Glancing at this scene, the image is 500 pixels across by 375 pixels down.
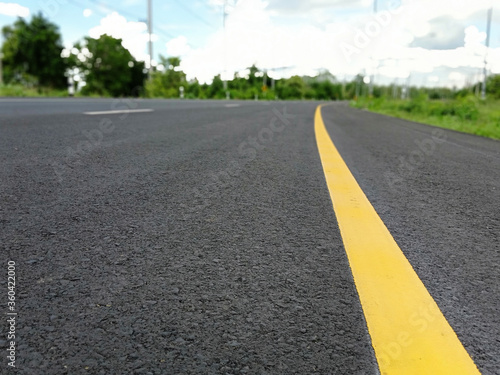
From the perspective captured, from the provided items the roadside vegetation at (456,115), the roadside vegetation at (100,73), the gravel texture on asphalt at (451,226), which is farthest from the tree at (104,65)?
the gravel texture on asphalt at (451,226)

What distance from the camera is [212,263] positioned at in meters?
1.30

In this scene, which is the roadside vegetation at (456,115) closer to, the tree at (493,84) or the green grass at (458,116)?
the green grass at (458,116)

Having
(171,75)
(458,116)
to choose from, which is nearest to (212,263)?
(458,116)

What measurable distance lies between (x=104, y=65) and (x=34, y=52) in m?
10.3

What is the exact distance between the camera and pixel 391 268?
129 centimetres

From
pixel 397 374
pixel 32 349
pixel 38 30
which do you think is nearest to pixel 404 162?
pixel 397 374

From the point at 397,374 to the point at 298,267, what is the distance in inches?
20.0

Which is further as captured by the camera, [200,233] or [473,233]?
[473,233]

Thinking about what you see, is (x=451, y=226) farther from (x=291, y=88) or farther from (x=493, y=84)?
(x=291, y=88)

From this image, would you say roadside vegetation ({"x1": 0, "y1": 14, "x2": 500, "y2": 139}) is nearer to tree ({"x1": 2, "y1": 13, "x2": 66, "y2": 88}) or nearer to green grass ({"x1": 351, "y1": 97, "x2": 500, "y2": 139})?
tree ({"x1": 2, "y1": 13, "x2": 66, "y2": 88})

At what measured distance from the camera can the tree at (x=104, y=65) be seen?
Result: 53719mm

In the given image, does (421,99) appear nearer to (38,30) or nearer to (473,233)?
(473,233)

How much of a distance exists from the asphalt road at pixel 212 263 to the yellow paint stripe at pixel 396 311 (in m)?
0.03

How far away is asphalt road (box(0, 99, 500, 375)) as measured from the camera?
0.88 meters
